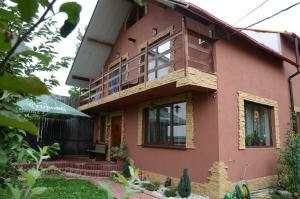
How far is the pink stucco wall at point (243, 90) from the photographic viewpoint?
8094 millimetres

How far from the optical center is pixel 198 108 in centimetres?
847

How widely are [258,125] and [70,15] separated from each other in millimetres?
9949

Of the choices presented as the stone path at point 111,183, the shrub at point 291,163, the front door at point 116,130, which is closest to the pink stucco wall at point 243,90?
the shrub at point 291,163

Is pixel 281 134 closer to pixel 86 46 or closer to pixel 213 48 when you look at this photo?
pixel 213 48

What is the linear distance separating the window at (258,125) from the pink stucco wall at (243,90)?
326mm

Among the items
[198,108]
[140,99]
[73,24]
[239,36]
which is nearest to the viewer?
[73,24]

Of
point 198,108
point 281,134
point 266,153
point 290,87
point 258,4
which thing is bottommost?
point 266,153

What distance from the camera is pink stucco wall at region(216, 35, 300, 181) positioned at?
8094 millimetres

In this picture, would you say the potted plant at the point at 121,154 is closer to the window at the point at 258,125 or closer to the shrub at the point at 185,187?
the shrub at the point at 185,187

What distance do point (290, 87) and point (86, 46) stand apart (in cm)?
994

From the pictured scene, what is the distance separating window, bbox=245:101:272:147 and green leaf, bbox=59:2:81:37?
356 inches

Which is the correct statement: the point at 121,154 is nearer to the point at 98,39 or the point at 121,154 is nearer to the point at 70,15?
the point at 98,39

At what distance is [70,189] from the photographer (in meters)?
8.12

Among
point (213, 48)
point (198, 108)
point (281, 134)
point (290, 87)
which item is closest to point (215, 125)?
point (198, 108)
